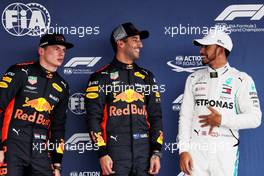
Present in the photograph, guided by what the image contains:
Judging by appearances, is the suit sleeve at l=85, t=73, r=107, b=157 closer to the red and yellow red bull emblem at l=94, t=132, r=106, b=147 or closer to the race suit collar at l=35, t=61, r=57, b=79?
the red and yellow red bull emblem at l=94, t=132, r=106, b=147

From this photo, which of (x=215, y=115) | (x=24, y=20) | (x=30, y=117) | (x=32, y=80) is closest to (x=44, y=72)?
(x=32, y=80)

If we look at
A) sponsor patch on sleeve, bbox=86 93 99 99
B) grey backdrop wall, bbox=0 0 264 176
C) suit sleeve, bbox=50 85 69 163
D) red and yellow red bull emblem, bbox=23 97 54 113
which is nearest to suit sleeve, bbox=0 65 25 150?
red and yellow red bull emblem, bbox=23 97 54 113

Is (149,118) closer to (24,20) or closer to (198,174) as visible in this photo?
(198,174)

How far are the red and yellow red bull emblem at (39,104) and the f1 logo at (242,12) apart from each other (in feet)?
A: 5.29

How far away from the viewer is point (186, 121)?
3.02 metres

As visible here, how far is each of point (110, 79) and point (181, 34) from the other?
0.85 meters

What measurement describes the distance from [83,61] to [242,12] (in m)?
1.41

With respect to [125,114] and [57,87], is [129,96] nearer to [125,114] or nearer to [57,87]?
[125,114]

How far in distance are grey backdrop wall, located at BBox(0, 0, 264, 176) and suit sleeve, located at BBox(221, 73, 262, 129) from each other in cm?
63

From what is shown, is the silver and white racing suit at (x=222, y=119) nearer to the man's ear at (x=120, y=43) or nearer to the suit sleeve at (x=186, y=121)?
the suit sleeve at (x=186, y=121)

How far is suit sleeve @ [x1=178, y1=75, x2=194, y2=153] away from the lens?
117 inches

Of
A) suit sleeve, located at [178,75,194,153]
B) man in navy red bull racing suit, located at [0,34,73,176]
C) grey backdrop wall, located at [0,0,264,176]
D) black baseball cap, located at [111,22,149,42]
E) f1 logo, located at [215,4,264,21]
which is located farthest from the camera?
f1 logo, located at [215,4,264,21]

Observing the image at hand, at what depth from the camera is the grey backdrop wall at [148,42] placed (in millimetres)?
3523

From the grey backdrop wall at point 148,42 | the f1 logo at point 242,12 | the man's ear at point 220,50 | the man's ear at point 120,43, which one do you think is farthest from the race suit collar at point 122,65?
the f1 logo at point 242,12
